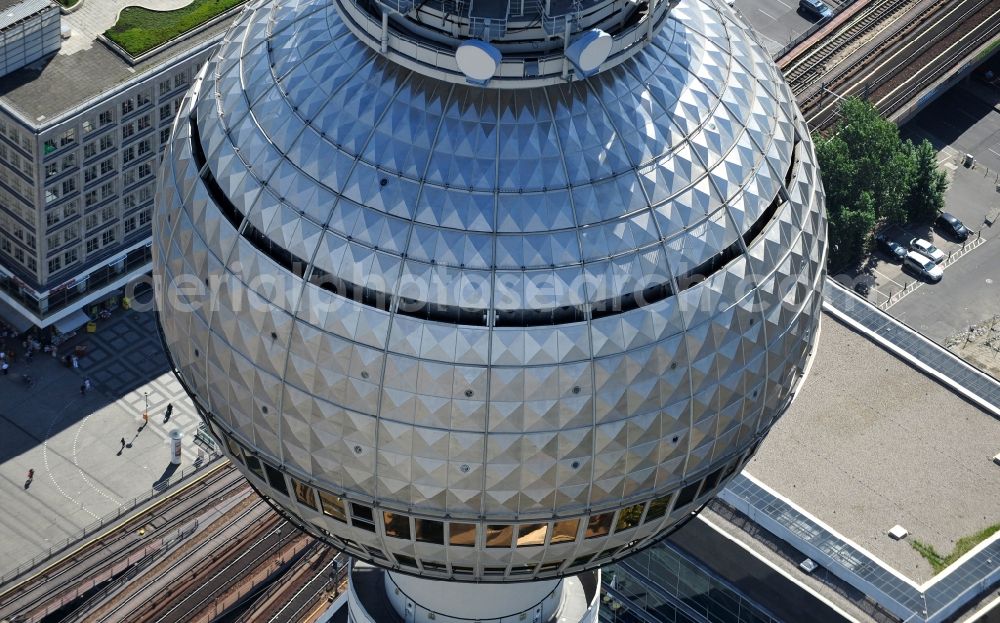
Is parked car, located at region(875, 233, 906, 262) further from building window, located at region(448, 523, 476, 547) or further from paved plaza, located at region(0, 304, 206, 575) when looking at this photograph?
building window, located at region(448, 523, 476, 547)

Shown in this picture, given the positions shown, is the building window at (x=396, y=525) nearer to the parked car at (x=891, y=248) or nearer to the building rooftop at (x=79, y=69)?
the building rooftop at (x=79, y=69)

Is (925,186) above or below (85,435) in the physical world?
Result: above

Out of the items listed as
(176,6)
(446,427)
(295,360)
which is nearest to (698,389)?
(446,427)

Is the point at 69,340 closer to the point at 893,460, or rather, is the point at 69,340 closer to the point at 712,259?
the point at 893,460

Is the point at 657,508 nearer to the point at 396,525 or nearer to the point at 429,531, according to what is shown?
the point at 429,531

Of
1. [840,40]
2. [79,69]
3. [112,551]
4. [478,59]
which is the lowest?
[112,551]

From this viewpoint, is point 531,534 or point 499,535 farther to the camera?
point 531,534

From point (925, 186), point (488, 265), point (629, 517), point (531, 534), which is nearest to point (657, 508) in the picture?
point (629, 517)
